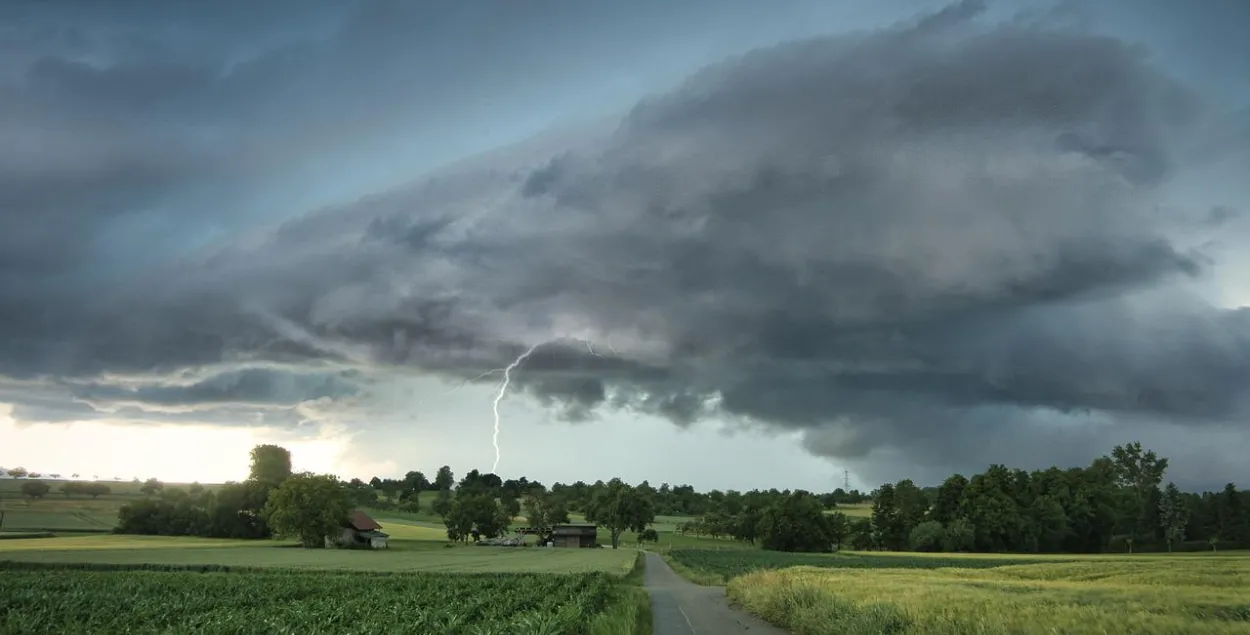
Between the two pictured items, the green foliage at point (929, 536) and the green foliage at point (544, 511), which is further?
the green foliage at point (544, 511)

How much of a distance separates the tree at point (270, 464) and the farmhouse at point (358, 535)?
77.4 feet

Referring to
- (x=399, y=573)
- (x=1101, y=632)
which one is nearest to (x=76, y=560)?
(x=399, y=573)

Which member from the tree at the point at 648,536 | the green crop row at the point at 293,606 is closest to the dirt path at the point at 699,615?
the green crop row at the point at 293,606

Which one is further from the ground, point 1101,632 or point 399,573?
point 1101,632

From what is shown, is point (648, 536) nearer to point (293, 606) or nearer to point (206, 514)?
point (206, 514)

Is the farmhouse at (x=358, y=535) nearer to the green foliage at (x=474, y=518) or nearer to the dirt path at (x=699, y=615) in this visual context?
the green foliage at (x=474, y=518)

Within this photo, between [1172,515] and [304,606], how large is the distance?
488 feet

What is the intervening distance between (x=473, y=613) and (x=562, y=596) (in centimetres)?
609

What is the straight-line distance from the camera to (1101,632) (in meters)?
15.8

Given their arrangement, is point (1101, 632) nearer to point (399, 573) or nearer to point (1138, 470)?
point (399, 573)

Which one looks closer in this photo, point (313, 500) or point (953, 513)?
point (313, 500)

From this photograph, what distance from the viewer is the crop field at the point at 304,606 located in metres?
24.4

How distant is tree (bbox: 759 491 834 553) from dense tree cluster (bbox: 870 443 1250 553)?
10056 mm

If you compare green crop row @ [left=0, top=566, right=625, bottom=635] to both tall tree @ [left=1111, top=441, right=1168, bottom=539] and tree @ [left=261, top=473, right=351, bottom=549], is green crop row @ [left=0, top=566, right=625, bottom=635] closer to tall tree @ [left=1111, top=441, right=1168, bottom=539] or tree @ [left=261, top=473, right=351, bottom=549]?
tree @ [left=261, top=473, right=351, bottom=549]
